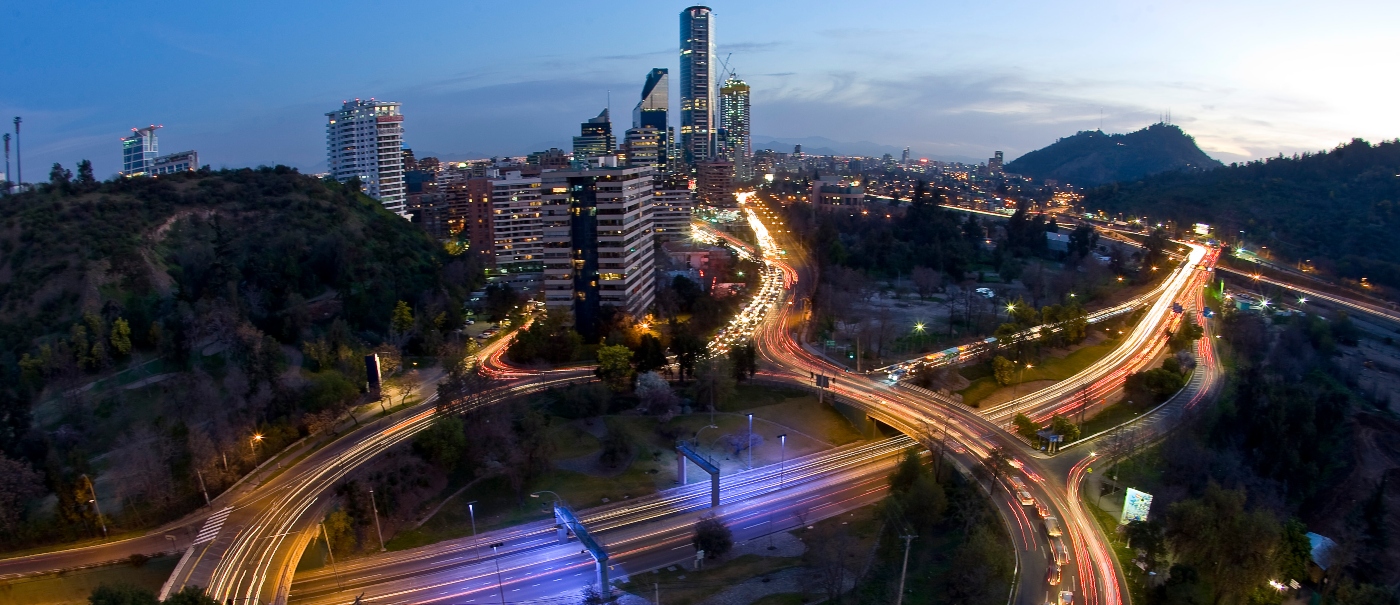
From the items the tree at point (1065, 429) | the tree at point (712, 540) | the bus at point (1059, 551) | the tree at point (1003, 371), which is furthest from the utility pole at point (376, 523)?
the tree at point (1003, 371)

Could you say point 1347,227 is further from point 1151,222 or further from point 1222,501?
point 1222,501

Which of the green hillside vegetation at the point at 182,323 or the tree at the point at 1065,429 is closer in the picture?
the green hillside vegetation at the point at 182,323

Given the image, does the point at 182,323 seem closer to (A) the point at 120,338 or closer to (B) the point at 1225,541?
(A) the point at 120,338

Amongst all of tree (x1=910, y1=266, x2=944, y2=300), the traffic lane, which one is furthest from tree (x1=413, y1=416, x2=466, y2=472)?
tree (x1=910, y1=266, x2=944, y2=300)

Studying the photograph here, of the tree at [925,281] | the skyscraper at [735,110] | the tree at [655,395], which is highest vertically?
the skyscraper at [735,110]

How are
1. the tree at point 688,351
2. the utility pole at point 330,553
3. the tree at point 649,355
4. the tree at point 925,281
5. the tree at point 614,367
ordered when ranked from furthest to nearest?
the tree at point 925,281
the tree at point 688,351
the tree at point 649,355
the tree at point 614,367
the utility pole at point 330,553

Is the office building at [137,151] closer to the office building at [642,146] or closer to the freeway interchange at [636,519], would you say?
the office building at [642,146]

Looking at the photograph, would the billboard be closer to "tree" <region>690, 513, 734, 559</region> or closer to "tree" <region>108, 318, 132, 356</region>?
"tree" <region>690, 513, 734, 559</region>

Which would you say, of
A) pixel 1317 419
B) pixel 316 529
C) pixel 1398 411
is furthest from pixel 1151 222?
pixel 316 529
